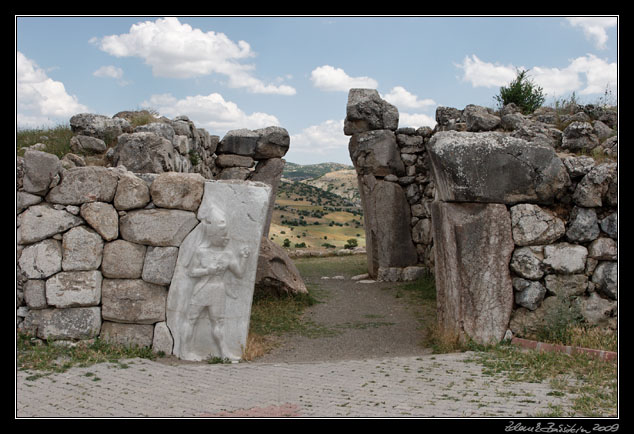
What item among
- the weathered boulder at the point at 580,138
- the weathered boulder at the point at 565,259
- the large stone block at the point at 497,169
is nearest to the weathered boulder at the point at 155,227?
the large stone block at the point at 497,169

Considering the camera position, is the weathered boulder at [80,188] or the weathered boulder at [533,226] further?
the weathered boulder at [533,226]

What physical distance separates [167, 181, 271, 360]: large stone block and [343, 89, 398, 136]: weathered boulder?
25.0 ft

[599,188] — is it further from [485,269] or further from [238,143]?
[238,143]

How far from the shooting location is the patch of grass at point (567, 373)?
14.9ft

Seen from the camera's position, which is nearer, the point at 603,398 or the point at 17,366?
the point at 603,398

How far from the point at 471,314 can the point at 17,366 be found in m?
5.08

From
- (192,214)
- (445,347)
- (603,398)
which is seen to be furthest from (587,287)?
(192,214)

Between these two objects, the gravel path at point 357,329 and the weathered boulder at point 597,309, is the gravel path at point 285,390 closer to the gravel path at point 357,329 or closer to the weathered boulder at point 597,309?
the gravel path at point 357,329

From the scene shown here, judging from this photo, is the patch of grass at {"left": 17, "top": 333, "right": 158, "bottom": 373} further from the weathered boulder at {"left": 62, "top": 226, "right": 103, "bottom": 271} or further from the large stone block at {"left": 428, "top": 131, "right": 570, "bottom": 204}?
the large stone block at {"left": 428, "top": 131, "right": 570, "bottom": 204}

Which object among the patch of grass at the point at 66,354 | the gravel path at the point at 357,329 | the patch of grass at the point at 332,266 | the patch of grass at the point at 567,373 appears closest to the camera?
the patch of grass at the point at 567,373

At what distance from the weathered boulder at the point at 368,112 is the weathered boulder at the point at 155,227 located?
26.6 feet

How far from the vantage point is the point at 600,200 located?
6.96 meters

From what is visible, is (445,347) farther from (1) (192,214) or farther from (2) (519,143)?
(1) (192,214)

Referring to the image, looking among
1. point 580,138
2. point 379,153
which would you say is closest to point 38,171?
point 580,138
